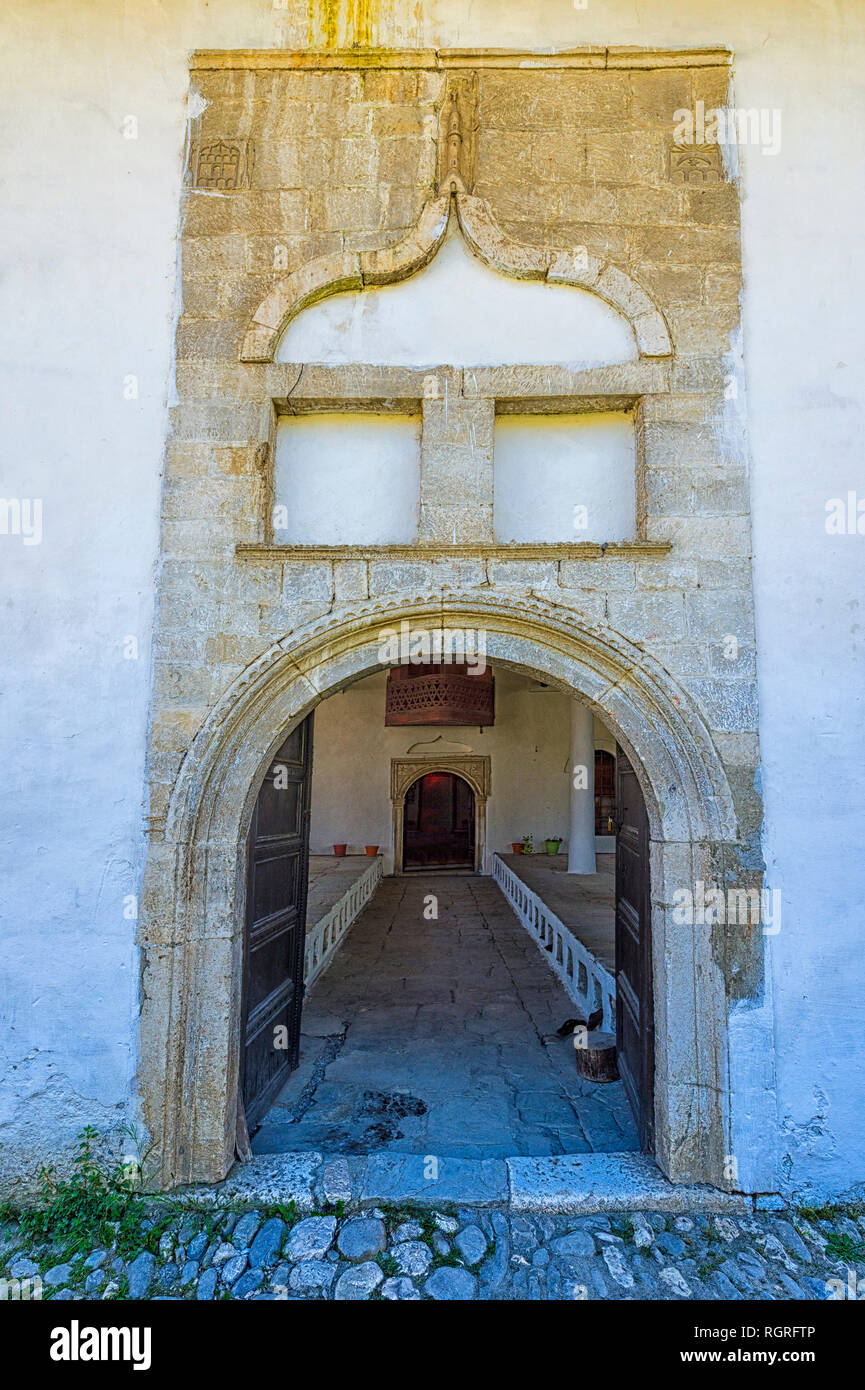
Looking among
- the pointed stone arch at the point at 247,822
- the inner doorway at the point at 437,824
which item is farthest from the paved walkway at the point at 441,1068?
the inner doorway at the point at 437,824

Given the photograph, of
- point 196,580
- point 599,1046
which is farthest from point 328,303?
point 599,1046

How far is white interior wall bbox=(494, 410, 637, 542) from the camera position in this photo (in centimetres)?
301

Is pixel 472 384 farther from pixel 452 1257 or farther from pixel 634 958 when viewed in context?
pixel 452 1257

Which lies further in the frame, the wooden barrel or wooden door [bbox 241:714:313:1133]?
the wooden barrel

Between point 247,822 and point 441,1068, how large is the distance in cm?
196

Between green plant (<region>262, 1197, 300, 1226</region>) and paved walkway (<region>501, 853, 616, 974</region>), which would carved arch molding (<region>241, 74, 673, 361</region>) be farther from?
paved walkway (<region>501, 853, 616, 974</region>)

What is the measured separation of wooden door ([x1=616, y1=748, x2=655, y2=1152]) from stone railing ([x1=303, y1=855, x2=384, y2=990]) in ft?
6.95

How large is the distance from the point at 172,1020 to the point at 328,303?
312cm

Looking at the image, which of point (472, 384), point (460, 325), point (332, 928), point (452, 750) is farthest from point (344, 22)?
point (452, 750)

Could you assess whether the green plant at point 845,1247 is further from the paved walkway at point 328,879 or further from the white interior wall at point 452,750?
the white interior wall at point 452,750

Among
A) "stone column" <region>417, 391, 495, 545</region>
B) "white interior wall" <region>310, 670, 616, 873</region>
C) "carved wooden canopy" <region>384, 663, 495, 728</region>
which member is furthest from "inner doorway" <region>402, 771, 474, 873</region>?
"stone column" <region>417, 391, 495, 545</region>

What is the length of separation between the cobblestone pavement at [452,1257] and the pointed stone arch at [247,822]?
232 millimetres

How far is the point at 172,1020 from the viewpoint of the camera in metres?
2.65

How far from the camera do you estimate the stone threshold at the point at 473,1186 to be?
2.51 meters
